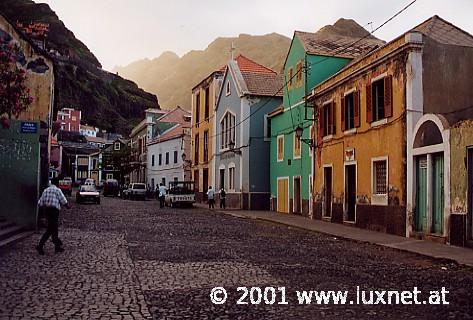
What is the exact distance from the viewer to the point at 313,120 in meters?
26.4

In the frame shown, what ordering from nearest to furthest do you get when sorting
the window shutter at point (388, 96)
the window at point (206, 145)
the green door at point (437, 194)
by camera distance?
the green door at point (437, 194)
the window shutter at point (388, 96)
the window at point (206, 145)

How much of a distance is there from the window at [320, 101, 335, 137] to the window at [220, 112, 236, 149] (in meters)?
13.2

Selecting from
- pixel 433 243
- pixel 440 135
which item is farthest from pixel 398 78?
pixel 433 243

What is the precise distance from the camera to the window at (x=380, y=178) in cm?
1918

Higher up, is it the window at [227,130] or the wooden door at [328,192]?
the window at [227,130]

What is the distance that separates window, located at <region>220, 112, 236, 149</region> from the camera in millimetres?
38569

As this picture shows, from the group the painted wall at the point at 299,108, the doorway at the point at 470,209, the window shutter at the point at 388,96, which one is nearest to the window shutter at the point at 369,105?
the window shutter at the point at 388,96

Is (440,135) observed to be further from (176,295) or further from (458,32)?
(176,295)

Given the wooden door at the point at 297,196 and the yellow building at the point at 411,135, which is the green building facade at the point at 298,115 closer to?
the wooden door at the point at 297,196

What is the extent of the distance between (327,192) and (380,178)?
5.42 meters

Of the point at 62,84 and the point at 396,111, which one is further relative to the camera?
the point at 62,84

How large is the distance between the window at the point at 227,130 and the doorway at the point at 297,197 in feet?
30.7

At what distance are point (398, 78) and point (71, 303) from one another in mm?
14173

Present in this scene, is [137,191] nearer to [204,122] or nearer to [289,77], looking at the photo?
[204,122]
